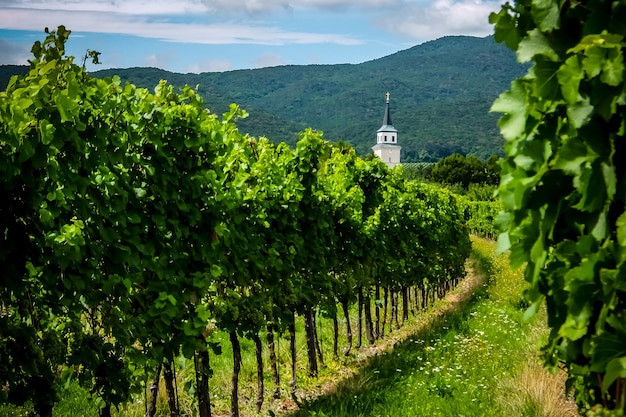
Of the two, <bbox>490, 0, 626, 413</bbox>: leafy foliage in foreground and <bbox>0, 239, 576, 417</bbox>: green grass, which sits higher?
<bbox>490, 0, 626, 413</bbox>: leafy foliage in foreground

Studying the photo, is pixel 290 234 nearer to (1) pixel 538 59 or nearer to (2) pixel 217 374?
(2) pixel 217 374

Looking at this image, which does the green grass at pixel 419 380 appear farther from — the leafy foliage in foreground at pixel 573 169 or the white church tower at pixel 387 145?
the white church tower at pixel 387 145

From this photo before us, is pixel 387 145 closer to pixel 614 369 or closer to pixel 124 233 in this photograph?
pixel 124 233

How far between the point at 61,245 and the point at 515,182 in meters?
3.50

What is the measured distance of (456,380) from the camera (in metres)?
8.49

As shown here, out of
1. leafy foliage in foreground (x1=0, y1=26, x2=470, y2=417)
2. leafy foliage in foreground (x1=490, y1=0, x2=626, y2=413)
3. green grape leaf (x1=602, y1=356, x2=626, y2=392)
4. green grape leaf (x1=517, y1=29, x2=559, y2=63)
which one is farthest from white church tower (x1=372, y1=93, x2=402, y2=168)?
green grape leaf (x1=602, y1=356, x2=626, y2=392)

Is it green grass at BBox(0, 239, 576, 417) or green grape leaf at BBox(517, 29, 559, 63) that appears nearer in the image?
green grape leaf at BBox(517, 29, 559, 63)

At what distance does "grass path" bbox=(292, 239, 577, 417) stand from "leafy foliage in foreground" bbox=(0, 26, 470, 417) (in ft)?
5.23

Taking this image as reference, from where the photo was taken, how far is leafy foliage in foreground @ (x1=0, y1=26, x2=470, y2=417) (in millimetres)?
4594

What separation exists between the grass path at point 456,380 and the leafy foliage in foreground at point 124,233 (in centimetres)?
159

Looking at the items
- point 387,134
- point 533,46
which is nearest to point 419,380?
point 533,46

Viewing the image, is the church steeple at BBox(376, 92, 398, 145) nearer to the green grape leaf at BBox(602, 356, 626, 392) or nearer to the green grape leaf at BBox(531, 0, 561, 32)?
the green grape leaf at BBox(531, 0, 561, 32)

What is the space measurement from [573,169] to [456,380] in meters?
6.68

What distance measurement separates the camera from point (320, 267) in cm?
Result: 1074
